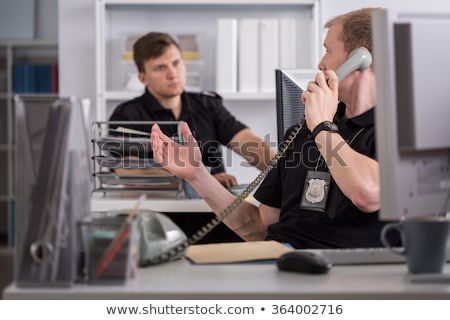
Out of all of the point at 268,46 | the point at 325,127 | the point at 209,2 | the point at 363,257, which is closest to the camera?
the point at 363,257

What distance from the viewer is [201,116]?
387 cm

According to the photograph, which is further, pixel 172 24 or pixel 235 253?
pixel 172 24

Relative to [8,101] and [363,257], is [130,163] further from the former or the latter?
[8,101]

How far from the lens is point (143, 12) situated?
4.37 metres

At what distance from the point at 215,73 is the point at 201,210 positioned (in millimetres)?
1858

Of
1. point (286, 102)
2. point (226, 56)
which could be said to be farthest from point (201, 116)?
point (286, 102)

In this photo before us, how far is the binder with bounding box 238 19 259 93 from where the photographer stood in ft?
13.3

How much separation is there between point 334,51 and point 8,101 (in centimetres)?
508

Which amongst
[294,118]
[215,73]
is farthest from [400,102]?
[215,73]

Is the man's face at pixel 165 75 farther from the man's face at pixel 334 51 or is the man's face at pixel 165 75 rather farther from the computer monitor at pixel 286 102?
the man's face at pixel 334 51

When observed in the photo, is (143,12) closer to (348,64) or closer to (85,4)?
(85,4)

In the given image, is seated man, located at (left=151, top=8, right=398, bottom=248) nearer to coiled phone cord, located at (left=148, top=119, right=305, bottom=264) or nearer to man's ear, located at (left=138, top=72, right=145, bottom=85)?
coiled phone cord, located at (left=148, top=119, right=305, bottom=264)

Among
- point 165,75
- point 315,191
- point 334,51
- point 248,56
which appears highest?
point 248,56

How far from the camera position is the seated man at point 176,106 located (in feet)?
12.3
